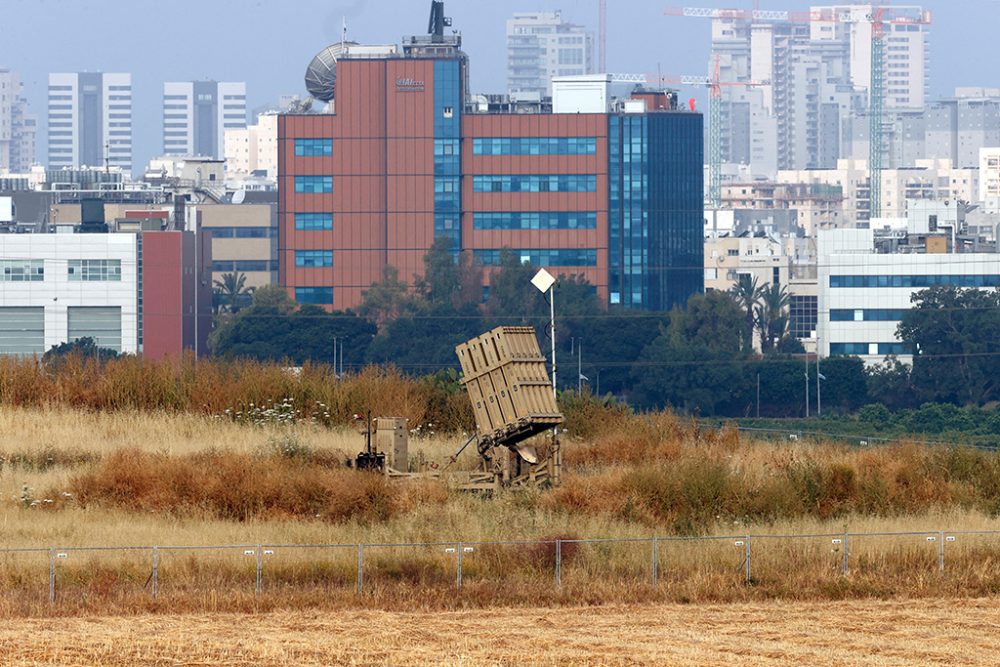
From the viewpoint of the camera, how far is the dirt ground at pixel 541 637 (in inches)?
1059

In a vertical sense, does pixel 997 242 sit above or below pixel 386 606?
above

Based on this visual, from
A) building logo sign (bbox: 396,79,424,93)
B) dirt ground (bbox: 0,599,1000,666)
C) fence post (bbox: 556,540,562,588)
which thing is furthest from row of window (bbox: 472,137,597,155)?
dirt ground (bbox: 0,599,1000,666)

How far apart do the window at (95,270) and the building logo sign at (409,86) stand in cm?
3706

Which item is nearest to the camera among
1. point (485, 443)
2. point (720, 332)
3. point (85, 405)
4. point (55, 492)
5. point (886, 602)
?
point (886, 602)

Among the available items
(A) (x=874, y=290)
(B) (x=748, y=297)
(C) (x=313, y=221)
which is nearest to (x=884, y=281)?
(A) (x=874, y=290)

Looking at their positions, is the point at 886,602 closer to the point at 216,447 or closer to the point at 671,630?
the point at 671,630

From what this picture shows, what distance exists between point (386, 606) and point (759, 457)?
672 inches

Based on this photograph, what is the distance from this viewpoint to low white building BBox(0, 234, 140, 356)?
152875 millimetres

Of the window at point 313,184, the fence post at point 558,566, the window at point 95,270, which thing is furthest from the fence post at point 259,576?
the window at point 313,184

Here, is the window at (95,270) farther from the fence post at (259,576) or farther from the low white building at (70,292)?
the fence post at (259,576)

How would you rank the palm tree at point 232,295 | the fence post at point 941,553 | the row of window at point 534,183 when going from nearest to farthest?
the fence post at point 941,553 → the palm tree at point 232,295 → the row of window at point 534,183

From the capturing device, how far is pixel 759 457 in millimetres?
45938

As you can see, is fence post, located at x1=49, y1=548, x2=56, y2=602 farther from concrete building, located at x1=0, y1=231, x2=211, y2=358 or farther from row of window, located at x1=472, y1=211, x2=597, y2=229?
row of window, located at x1=472, y1=211, x2=597, y2=229

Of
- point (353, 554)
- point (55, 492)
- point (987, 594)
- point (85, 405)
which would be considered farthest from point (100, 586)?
point (85, 405)
